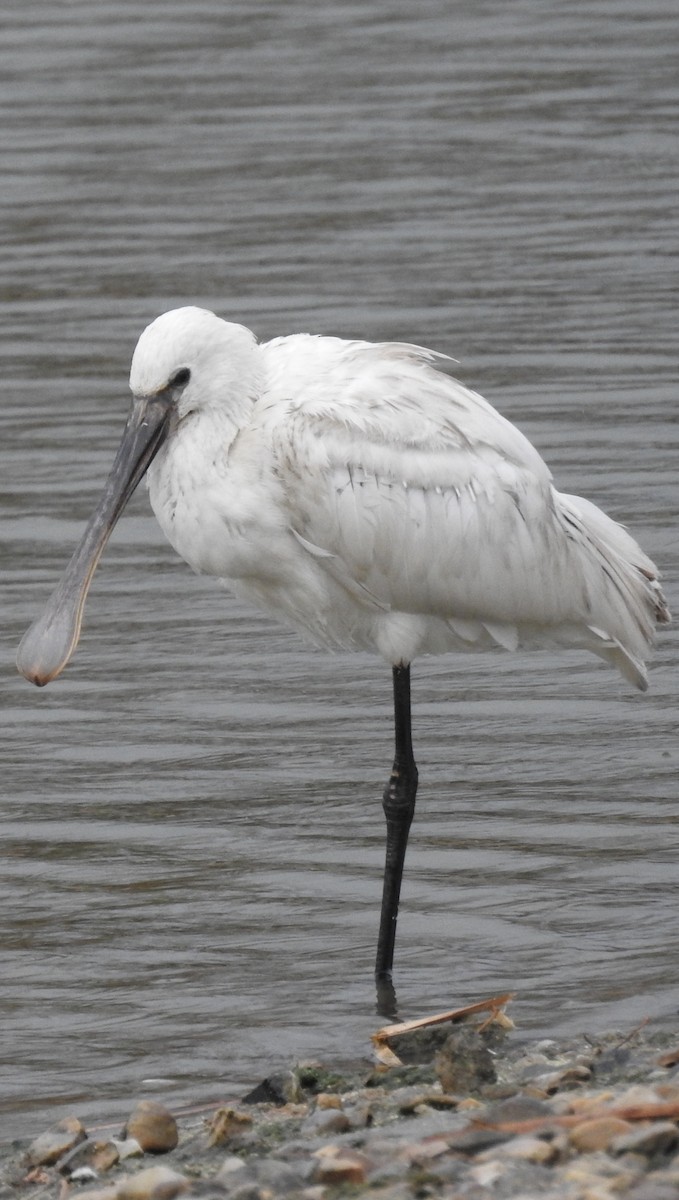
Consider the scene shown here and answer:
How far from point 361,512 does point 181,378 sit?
647 millimetres

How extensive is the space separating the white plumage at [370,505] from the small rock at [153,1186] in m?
2.28

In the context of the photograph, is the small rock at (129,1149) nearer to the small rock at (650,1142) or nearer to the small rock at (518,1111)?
the small rock at (518,1111)

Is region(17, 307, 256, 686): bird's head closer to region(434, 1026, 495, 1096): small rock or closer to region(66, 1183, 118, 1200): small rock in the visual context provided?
region(434, 1026, 495, 1096): small rock

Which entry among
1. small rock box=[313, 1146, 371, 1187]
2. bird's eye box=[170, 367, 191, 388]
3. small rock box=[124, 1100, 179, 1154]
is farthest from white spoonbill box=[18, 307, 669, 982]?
small rock box=[313, 1146, 371, 1187]

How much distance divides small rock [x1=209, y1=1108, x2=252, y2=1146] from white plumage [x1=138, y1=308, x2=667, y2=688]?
1.86 m

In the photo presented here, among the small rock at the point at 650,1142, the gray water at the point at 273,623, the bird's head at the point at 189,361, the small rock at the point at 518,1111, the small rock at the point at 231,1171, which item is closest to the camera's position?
the small rock at the point at 650,1142

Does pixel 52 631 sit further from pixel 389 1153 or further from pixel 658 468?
pixel 658 468

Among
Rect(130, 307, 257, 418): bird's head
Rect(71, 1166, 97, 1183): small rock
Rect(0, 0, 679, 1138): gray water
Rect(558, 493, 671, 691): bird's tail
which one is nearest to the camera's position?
Rect(71, 1166, 97, 1183): small rock

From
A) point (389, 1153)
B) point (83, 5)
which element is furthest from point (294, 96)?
point (389, 1153)

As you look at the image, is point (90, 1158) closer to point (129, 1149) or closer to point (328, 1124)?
point (129, 1149)

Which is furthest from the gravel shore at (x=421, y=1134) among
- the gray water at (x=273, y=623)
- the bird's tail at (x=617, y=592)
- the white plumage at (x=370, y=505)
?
the bird's tail at (x=617, y=592)

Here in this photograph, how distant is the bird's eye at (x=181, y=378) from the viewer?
→ 7.12 m

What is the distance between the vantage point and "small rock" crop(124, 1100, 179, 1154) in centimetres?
577

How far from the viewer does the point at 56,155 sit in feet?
53.9
